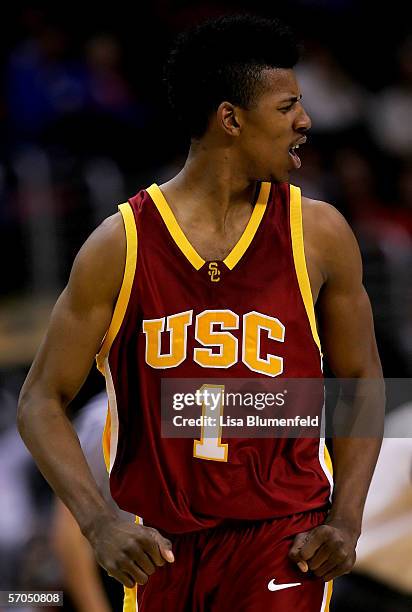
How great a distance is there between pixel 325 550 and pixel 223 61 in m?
1.21

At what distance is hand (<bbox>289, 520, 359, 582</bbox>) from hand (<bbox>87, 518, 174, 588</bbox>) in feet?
1.03

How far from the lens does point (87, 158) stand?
6.81m

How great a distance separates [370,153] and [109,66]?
162cm

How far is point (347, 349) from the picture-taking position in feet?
10.3

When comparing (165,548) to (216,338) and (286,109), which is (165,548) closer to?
(216,338)

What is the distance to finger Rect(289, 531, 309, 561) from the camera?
117 inches

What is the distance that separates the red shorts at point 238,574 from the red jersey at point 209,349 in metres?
0.05

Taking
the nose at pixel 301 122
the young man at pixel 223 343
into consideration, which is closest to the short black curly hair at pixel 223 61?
the young man at pixel 223 343

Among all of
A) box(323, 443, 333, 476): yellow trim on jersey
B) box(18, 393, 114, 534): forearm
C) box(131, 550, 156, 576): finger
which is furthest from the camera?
box(323, 443, 333, 476): yellow trim on jersey

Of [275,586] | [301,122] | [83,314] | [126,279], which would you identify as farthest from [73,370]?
[301,122]

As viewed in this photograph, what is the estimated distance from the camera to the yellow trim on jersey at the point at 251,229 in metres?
3.08

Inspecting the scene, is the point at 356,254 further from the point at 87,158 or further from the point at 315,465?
the point at 87,158

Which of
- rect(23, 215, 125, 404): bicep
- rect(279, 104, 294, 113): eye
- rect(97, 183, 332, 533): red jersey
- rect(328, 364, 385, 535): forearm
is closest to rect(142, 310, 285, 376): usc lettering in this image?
rect(97, 183, 332, 533): red jersey

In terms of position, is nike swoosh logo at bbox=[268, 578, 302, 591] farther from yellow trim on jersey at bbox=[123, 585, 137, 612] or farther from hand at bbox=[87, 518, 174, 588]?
yellow trim on jersey at bbox=[123, 585, 137, 612]
